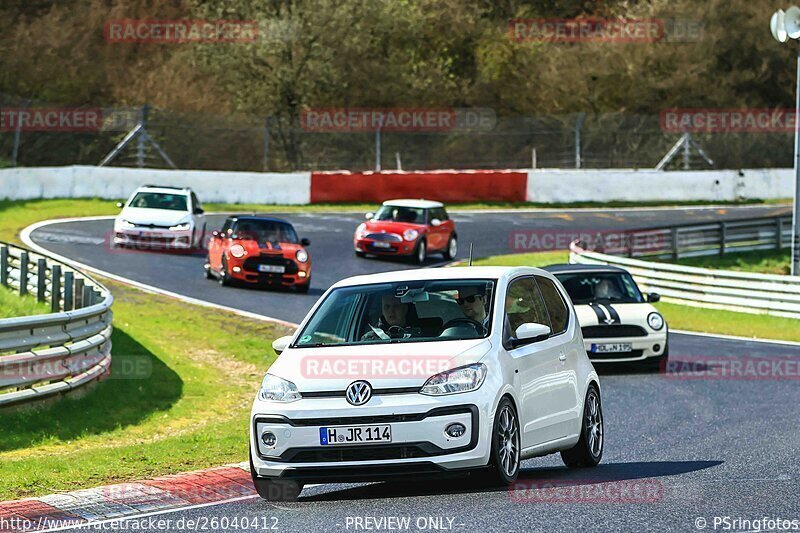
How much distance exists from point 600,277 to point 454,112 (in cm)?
4133

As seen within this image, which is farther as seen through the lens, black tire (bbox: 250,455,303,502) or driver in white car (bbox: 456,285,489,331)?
driver in white car (bbox: 456,285,489,331)

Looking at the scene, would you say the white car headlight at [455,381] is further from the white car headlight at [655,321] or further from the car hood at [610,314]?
the white car headlight at [655,321]

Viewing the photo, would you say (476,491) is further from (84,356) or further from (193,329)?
(193,329)

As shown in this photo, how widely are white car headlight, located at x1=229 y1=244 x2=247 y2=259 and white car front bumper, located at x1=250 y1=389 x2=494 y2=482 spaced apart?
1860 centimetres

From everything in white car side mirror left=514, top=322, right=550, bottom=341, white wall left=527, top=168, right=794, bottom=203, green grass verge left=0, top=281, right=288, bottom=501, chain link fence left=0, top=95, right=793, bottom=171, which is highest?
chain link fence left=0, top=95, right=793, bottom=171

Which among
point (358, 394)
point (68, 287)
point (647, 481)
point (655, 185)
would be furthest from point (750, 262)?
point (358, 394)

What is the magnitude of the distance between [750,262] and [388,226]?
424 inches

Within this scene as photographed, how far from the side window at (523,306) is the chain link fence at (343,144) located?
35.9 m

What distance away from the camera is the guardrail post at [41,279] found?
19.7m

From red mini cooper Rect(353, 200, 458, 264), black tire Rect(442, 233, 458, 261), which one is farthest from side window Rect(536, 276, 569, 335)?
black tire Rect(442, 233, 458, 261)

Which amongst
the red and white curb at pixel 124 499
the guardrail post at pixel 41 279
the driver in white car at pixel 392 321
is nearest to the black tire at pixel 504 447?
the driver in white car at pixel 392 321

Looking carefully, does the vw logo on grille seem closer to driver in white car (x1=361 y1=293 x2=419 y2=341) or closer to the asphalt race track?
the asphalt race track

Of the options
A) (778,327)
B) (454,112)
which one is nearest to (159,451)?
(778,327)

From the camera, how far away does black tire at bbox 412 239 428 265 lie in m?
33.0
